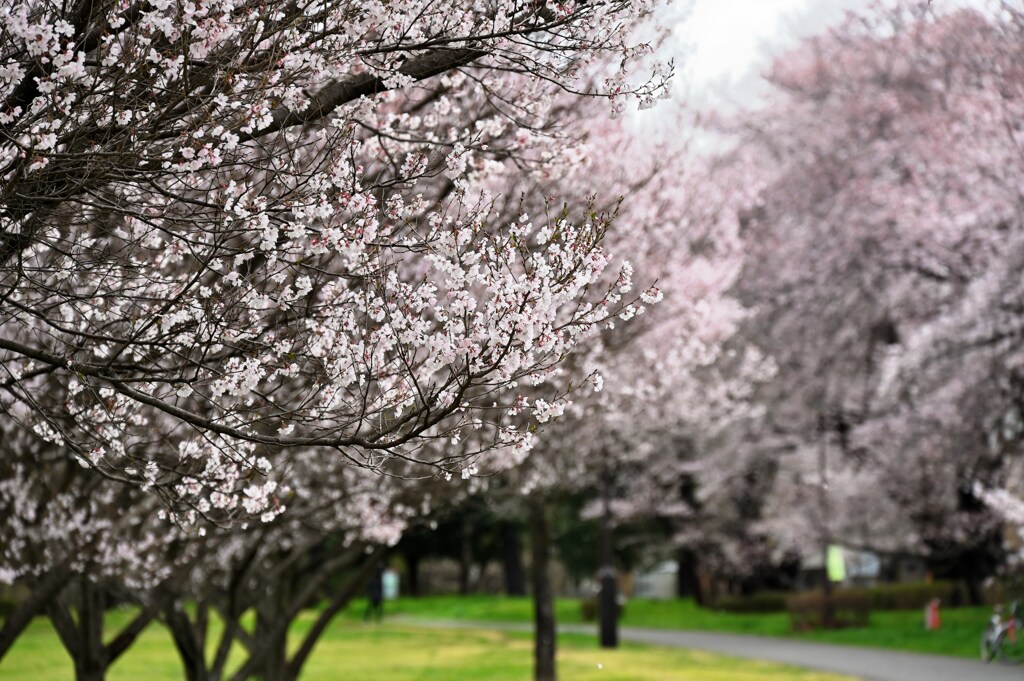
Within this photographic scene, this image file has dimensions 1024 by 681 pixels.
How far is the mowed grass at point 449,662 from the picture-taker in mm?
19500

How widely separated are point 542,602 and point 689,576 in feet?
80.1

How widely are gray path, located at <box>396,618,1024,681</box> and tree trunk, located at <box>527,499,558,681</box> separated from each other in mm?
4633

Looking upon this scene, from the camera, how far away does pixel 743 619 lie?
3369 centimetres

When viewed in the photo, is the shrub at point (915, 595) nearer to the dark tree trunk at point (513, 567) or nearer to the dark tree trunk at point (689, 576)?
the dark tree trunk at point (689, 576)

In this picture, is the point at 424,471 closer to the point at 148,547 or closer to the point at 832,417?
the point at 148,547

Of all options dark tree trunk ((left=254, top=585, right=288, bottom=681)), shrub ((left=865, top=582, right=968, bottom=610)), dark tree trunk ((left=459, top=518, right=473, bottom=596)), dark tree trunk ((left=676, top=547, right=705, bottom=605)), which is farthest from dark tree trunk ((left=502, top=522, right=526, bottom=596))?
dark tree trunk ((left=254, top=585, right=288, bottom=681))

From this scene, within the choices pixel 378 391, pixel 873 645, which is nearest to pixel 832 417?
pixel 873 645

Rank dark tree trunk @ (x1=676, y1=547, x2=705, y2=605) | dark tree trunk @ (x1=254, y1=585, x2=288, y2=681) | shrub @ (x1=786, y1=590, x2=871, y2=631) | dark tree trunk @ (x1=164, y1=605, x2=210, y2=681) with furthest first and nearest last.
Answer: dark tree trunk @ (x1=676, y1=547, x2=705, y2=605), shrub @ (x1=786, y1=590, x2=871, y2=631), dark tree trunk @ (x1=164, y1=605, x2=210, y2=681), dark tree trunk @ (x1=254, y1=585, x2=288, y2=681)

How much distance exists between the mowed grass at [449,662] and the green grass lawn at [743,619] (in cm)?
411

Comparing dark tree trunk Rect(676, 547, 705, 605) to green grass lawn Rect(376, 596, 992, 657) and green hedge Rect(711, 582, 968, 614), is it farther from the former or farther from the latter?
green hedge Rect(711, 582, 968, 614)

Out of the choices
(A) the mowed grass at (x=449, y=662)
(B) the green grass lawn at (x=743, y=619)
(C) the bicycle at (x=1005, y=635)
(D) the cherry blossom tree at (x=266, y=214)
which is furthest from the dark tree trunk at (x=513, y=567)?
(D) the cherry blossom tree at (x=266, y=214)

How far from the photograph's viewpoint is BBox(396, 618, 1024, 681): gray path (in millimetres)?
17812

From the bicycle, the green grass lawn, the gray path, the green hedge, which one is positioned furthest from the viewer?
the green hedge

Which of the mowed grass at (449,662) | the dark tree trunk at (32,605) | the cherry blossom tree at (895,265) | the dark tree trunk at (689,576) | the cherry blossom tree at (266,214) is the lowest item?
the mowed grass at (449,662)
